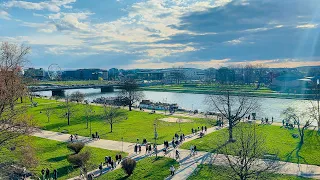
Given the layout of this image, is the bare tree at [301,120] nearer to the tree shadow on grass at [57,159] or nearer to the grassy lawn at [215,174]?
the grassy lawn at [215,174]

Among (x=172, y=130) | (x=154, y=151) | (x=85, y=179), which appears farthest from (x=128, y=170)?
(x=172, y=130)

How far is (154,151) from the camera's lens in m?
33.9

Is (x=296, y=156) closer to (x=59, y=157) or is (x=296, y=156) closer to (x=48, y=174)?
(x=48, y=174)

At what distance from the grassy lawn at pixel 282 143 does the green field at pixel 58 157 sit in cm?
979

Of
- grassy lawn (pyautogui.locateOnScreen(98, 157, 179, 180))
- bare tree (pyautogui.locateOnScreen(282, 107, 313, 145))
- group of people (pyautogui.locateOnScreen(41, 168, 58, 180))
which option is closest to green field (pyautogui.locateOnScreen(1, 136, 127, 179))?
group of people (pyautogui.locateOnScreen(41, 168, 58, 180))

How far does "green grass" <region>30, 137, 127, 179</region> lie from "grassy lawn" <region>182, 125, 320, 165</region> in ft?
32.0

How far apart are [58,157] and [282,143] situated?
24.8 meters

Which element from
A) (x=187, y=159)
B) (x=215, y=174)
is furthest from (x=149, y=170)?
(x=215, y=174)

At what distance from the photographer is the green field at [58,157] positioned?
2744cm

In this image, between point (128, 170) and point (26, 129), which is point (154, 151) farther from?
point (26, 129)

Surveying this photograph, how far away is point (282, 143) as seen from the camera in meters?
36.4

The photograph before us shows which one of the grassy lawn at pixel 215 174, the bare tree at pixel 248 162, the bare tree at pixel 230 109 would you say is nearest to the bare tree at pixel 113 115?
the bare tree at pixel 230 109

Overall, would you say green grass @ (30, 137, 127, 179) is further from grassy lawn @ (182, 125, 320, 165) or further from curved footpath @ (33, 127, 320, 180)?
grassy lawn @ (182, 125, 320, 165)

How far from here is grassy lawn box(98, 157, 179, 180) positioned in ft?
85.1
